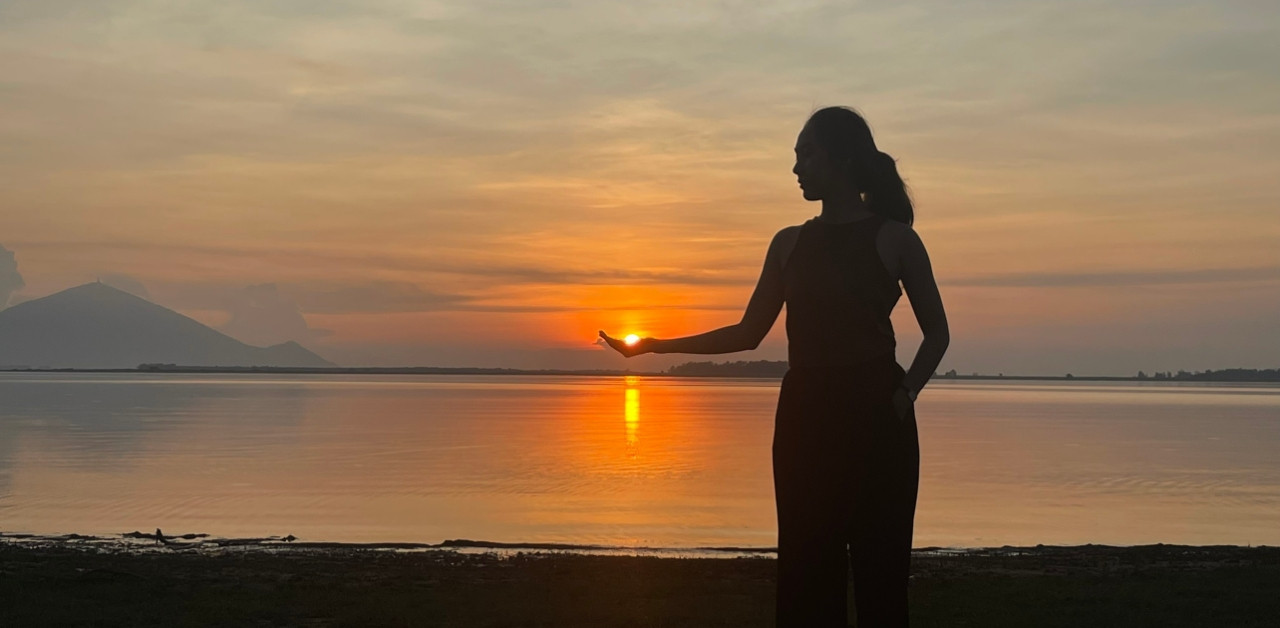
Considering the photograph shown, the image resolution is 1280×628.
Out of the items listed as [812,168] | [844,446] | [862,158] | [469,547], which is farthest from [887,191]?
[469,547]

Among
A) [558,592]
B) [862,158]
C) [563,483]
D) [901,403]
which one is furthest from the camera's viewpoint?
[563,483]

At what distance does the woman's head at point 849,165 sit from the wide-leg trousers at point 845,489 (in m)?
0.46

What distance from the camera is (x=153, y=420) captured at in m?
81.9

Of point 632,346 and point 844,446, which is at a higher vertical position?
point 632,346

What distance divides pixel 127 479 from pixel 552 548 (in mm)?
21420

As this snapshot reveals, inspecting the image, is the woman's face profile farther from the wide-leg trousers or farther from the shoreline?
the shoreline

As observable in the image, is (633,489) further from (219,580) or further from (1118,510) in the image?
(219,580)

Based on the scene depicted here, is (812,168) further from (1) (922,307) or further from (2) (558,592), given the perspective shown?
(2) (558,592)

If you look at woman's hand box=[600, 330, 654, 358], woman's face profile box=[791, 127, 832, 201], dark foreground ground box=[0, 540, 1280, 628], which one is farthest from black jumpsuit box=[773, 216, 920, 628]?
dark foreground ground box=[0, 540, 1280, 628]

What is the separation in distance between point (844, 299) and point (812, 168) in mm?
391

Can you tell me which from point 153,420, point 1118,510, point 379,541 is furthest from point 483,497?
point 153,420

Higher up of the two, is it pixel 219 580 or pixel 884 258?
pixel 884 258

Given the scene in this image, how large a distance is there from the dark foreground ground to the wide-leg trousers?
795 centimetres

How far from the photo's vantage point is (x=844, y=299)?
3.49 metres
